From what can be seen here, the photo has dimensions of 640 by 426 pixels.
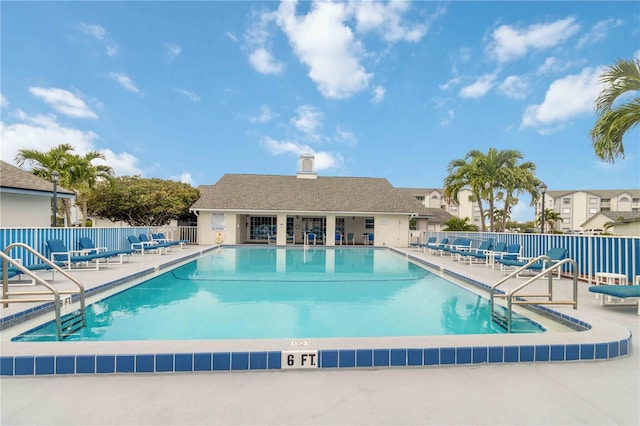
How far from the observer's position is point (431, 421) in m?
2.66

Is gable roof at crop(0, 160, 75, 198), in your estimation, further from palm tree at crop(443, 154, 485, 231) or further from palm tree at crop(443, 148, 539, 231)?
palm tree at crop(443, 148, 539, 231)

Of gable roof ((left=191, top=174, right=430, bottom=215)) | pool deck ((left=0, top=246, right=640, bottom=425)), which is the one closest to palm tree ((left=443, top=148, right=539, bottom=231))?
gable roof ((left=191, top=174, right=430, bottom=215))

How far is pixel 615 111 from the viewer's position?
938 cm

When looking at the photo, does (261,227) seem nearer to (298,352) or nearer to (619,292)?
(619,292)

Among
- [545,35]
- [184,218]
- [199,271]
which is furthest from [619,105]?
[184,218]

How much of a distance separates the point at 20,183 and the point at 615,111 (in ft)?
65.7

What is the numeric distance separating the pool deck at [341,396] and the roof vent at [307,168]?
2616cm

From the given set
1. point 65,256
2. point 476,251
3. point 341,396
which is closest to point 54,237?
point 65,256

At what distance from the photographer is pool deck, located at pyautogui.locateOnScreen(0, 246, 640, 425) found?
2703mm

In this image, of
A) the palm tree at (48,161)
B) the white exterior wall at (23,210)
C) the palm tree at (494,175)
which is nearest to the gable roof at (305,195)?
the palm tree at (494,175)

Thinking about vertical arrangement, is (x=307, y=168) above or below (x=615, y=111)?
above

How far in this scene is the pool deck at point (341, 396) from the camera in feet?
8.87

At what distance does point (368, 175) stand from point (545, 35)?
17.4 meters

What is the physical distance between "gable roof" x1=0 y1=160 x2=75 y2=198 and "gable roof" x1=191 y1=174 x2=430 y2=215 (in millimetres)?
9537
